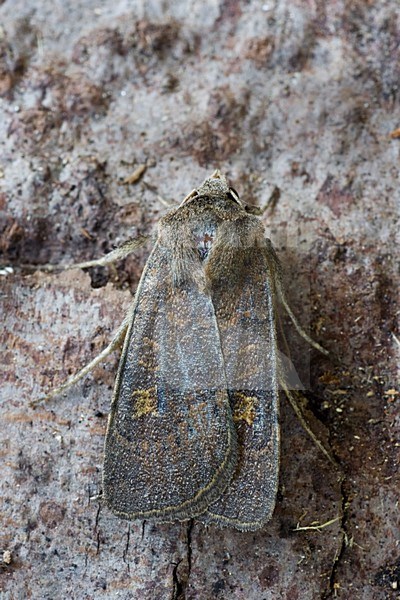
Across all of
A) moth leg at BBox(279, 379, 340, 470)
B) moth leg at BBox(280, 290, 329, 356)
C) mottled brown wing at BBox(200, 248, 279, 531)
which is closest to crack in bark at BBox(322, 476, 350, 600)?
moth leg at BBox(279, 379, 340, 470)

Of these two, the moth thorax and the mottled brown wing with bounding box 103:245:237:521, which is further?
the moth thorax

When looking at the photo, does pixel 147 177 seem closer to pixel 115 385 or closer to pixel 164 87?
pixel 164 87

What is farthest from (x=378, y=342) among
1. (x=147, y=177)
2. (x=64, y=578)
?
(x=64, y=578)

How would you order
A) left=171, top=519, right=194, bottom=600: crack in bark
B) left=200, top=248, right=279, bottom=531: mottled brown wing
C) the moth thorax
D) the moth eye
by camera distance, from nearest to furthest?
1. left=171, top=519, right=194, bottom=600: crack in bark
2. left=200, top=248, right=279, bottom=531: mottled brown wing
3. the moth thorax
4. the moth eye

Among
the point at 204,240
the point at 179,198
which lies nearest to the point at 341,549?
the point at 204,240

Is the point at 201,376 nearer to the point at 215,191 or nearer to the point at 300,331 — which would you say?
the point at 300,331

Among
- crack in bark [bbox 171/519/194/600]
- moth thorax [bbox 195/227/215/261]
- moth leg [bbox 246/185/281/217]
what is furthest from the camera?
moth leg [bbox 246/185/281/217]

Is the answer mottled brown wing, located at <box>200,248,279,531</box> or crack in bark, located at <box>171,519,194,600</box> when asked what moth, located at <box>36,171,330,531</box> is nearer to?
mottled brown wing, located at <box>200,248,279,531</box>
